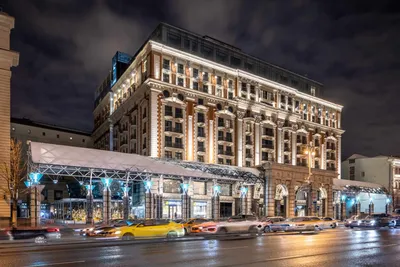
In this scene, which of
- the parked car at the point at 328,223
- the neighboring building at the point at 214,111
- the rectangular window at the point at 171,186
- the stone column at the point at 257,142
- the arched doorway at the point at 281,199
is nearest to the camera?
the parked car at the point at 328,223

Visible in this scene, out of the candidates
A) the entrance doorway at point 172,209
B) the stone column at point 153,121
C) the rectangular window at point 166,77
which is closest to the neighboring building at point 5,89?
the stone column at point 153,121

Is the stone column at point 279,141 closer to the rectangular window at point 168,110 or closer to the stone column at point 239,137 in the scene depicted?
the stone column at point 239,137

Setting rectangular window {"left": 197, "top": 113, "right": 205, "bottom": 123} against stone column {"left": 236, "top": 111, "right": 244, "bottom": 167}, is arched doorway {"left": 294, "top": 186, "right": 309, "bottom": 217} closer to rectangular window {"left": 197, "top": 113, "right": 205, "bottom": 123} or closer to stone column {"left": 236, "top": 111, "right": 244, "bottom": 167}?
stone column {"left": 236, "top": 111, "right": 244, "bottom": 167}

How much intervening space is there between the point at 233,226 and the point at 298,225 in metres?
Answer: 6.11

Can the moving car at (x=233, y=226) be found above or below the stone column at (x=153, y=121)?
below

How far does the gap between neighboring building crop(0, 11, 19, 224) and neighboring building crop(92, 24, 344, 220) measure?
19.6m

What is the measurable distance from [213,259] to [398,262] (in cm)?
690

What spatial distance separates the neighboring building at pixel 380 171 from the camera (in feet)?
300

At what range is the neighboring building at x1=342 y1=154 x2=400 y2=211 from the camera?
91.4 metres

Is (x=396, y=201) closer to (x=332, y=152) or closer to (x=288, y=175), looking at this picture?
(x=332, y=152)

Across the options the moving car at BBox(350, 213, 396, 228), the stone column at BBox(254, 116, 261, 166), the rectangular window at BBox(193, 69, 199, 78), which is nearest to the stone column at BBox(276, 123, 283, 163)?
the stone column at BBox(254, 116, 261, 166)

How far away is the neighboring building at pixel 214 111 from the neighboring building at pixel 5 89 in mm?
19583

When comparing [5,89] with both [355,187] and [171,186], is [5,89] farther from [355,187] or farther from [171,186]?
[355,187]

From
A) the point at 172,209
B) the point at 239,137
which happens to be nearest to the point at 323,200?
the point at 239,137
